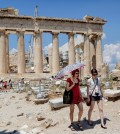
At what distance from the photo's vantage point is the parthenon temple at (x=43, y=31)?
42.2 meters

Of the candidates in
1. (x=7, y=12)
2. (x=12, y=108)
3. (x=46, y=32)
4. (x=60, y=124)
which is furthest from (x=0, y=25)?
(x=60, y=124)

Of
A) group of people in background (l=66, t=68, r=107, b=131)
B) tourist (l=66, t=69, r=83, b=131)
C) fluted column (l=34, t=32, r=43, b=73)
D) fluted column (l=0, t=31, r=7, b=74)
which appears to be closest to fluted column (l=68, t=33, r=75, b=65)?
fluted column (l=34, t=32, r=43, b=73)

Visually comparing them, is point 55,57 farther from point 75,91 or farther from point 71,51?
point 75,91

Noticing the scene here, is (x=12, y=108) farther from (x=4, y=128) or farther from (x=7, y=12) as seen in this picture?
(x=7, y=12)

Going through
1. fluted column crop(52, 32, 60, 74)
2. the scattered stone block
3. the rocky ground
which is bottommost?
the rocky ground

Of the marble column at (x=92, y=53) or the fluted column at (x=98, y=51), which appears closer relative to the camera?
the fluted column at (x=98, y=51)

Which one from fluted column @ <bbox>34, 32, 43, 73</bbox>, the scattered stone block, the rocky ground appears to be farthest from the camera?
fluted column @ <bbox>34, 32, 43, 73</bbox>

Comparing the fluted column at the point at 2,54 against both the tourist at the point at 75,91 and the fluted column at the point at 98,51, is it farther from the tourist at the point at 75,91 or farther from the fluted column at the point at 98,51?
the tourist at the point at 75,91

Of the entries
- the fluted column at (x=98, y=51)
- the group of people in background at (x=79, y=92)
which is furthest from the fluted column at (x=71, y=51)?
the group of people in background at (x=79, y=92)

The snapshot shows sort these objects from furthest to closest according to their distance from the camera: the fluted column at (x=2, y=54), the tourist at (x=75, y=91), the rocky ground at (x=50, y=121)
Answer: the fluted column at (x=2, y=54) < the rocky ground at (x=50, y=121) < the tourist at (x=75, y=91)

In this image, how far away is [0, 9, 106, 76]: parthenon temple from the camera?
42219mm

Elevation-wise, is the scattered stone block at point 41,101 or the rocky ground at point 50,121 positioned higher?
the scattered stone block at point 41,101

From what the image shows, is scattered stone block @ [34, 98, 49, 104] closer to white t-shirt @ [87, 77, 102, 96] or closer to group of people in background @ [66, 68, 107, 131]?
group of people in background @ [66, 68, 107, 131]

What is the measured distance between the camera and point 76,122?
1192 centimetres
